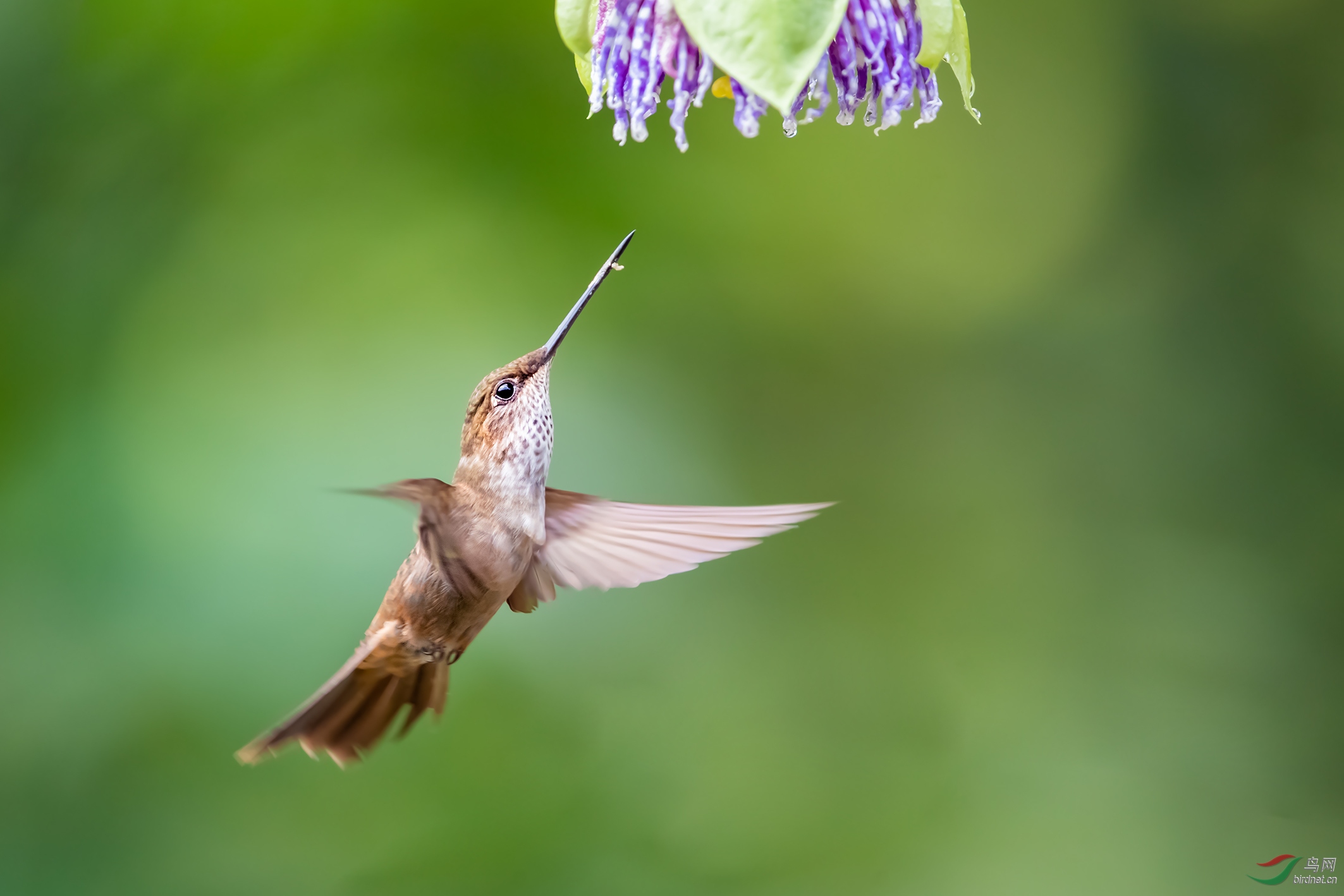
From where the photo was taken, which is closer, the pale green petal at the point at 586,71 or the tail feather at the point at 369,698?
→ the pale green petal at the point at 586,71

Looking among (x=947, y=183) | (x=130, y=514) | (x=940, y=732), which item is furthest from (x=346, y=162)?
(x=940, y=732)

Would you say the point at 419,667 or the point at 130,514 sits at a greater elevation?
the point at 130,514

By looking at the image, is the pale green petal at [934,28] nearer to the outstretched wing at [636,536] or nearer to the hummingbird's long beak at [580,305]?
the hummingbird's long beak at [580,305]

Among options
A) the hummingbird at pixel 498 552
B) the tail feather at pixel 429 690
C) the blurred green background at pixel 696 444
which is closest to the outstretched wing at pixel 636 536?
the hummingbird at pixel 498 552

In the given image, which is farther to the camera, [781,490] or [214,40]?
[781,490]

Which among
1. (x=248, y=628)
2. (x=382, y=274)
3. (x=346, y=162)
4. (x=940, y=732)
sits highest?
(x=346, y=162)

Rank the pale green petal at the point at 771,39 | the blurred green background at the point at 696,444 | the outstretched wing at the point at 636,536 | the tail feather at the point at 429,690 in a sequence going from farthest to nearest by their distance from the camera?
the blurred green background at the point at 696,444 < the tail feather at the point at 429,690 < the outstretched wing at the point at 636,536 < the pale green petal at the point at 771,39

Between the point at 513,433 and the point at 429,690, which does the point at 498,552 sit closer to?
the point at 513,433

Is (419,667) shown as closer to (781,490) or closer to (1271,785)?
(781,490)
